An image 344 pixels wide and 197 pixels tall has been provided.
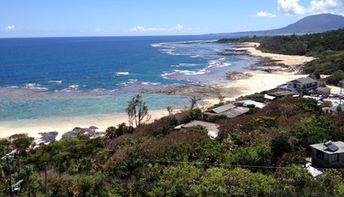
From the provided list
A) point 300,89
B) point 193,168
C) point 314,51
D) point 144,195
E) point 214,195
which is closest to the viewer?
point 214,195

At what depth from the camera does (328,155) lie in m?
18.1

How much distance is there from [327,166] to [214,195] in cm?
694

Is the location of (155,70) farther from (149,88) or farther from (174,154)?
(174,154)

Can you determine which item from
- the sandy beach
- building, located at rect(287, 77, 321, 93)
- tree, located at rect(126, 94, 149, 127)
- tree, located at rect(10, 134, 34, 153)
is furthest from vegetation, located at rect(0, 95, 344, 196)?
building, located at rect(287, 77, 321, 93)

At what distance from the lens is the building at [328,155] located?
18234 mm

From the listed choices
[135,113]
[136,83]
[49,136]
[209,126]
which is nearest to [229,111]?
[209,126]

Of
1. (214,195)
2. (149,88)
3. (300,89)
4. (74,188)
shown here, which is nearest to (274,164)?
(214,195)

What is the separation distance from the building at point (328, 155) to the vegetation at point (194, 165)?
803mm

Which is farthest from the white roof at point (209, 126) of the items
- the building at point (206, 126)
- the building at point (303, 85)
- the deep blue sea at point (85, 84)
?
the building at point (303, 85)

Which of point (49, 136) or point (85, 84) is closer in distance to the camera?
point (49, 136)

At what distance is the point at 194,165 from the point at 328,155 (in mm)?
6563

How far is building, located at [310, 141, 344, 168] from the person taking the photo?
59.8 feet

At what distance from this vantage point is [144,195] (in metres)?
15.8

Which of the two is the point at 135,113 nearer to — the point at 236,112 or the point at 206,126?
the point at 206,126
